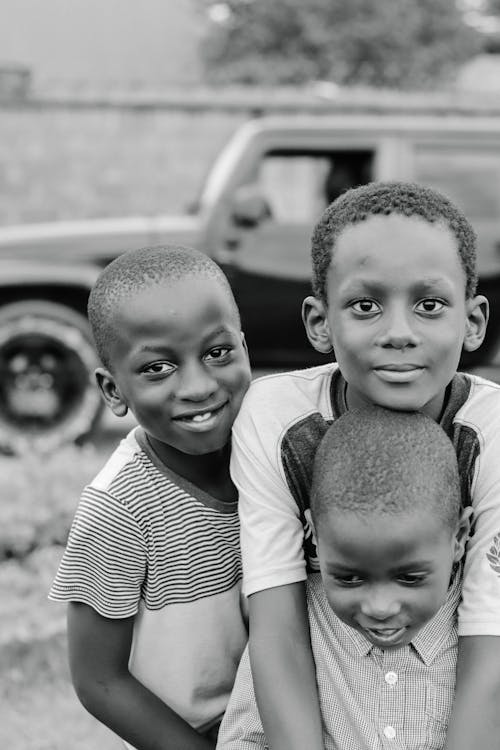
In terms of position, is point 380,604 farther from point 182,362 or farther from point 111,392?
point 111,392

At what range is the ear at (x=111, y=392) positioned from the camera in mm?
1813

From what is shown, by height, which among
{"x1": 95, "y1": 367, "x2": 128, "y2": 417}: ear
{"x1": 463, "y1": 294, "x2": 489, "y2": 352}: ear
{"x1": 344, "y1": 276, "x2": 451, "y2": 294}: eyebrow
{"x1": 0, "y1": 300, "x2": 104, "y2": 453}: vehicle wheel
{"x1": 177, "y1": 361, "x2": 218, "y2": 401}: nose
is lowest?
{"x1": 0, "y1": 300, "x2": 104, "y2": 453}: vehicle wheel

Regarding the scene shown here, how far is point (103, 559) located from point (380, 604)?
486 mm

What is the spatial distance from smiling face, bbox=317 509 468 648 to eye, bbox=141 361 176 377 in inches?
14.8

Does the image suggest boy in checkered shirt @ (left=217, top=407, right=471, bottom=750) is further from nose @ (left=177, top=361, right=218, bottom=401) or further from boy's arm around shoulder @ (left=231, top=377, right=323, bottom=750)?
nose @ (left=177, top=361, right=218, bottom=401)

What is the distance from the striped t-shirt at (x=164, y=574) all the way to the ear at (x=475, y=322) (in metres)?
0.50

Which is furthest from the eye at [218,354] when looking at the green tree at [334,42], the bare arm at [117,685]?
the green tree at [334,42]

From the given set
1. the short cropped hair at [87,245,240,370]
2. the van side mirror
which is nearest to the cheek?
the short cropped hair at [87,245,240,370]

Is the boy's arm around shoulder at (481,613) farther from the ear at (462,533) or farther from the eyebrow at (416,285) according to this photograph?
the eyebrow at (416,285)

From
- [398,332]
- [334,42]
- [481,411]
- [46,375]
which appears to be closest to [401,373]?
[398,332]

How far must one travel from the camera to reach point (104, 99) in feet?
40.8

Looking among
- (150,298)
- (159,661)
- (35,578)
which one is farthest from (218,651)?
(35,578)

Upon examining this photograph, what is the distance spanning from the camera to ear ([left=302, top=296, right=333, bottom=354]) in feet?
5.66

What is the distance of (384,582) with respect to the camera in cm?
152
